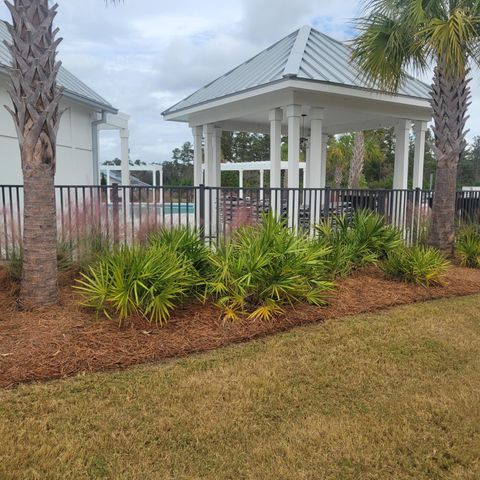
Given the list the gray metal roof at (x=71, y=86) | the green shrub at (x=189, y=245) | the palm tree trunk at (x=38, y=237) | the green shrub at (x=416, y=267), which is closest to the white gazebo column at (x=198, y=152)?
the gray metal roof at (x=71, y=86)

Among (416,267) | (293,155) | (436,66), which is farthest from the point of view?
(293,155)

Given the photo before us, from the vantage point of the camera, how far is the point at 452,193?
9.57 meters

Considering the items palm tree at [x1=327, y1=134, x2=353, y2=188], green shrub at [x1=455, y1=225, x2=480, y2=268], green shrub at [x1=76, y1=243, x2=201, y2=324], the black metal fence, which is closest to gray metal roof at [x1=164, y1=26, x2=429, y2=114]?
the black metal fence

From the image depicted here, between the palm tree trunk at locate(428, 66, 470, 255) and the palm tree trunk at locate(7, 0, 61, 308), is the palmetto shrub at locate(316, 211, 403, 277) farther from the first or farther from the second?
the palm tree trunk at locate(7, 0, 61, 308)

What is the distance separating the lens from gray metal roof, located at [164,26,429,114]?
408 inches

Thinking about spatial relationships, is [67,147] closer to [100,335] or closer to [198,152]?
[198,152]

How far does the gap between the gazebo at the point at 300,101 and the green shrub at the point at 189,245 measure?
184 inches

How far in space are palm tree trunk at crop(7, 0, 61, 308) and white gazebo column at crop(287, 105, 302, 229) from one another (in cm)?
539

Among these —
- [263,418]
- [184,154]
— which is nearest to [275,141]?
[263,418]

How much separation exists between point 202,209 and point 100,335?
174 inches

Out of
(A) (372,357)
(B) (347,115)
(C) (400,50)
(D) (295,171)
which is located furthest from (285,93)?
(A) (372,357)

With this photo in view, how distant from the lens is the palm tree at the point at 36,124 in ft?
17.1

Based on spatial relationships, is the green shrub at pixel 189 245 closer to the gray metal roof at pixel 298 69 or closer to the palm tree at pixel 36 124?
the palm tree at pixel 36 124

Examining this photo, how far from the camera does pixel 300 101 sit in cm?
1066
